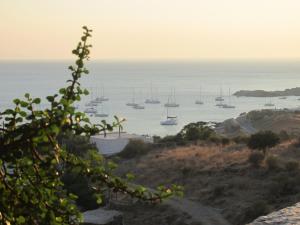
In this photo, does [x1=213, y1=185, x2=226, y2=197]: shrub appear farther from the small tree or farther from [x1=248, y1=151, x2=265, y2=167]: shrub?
the small tree

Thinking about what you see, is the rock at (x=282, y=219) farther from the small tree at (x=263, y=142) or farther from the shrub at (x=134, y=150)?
the shrub at (x=134, y=150)

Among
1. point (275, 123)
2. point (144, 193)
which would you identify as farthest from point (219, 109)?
point (144, 193)

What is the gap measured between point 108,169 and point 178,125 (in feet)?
292

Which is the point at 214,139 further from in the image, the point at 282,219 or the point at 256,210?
the point at 282,219

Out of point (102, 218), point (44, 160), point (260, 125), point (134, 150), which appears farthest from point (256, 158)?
point (260, 125)

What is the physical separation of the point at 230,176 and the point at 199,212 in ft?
13.8

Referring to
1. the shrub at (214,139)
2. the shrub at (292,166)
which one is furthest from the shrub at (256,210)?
the shrub at (214,139)

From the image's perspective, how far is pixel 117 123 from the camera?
286 centimetres

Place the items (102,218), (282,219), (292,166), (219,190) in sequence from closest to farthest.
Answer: (282,219)
(102,218)
(219,190)
(292,166)

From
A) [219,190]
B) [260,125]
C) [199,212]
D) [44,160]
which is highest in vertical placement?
[44,160]

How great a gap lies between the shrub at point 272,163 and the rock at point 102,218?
24.0ft

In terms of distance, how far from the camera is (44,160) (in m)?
2.77

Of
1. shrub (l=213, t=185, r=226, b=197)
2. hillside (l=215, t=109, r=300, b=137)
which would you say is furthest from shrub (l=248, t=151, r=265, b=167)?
hillside (l=215, t=109, r=300, b=137)

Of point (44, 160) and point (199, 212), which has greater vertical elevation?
point (44, 160)
